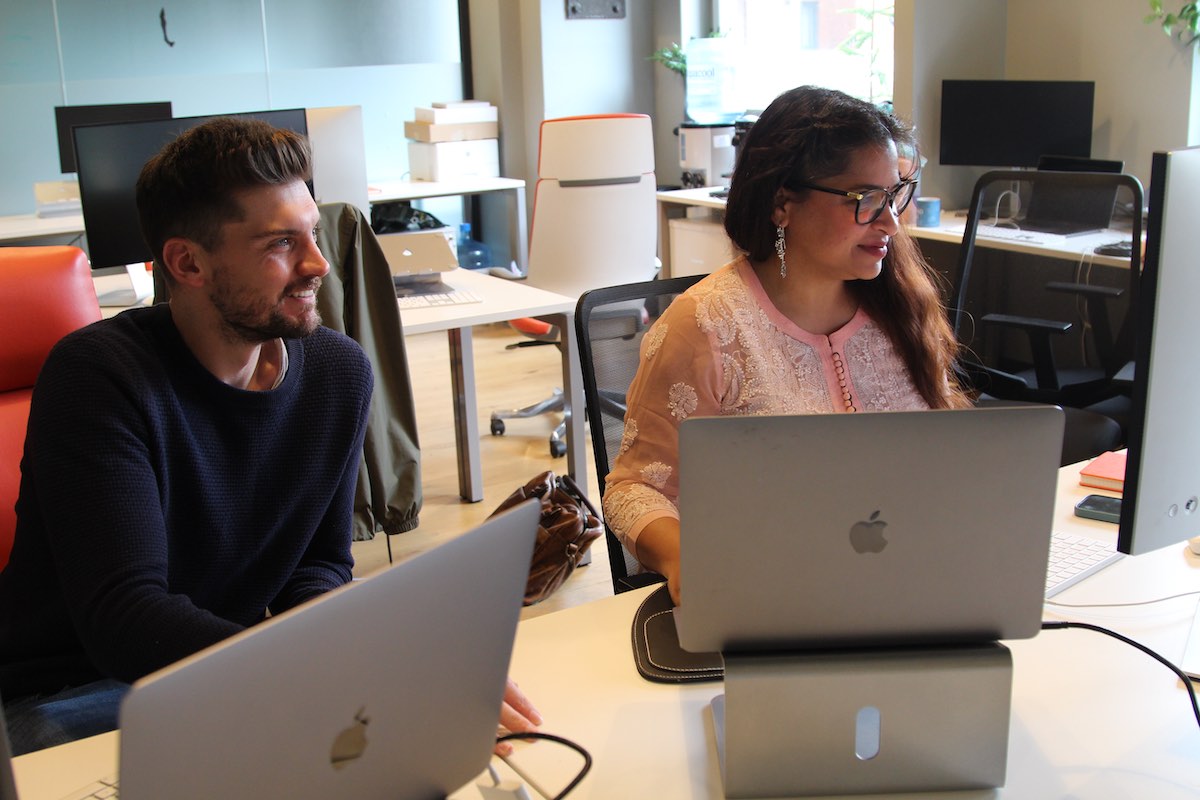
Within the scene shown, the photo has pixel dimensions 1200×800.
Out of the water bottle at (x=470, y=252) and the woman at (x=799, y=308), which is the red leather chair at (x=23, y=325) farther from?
the water bottle at (x=470, y=252)

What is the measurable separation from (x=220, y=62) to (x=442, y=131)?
1.15 meters

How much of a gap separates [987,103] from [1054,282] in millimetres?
1502

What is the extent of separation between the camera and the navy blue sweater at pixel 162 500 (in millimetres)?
1254

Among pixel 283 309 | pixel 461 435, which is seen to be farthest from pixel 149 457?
pixel 461 435

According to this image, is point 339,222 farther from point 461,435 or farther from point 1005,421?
point 1005,421

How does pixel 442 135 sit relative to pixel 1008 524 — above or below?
above

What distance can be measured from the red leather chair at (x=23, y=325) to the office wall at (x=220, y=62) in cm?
401

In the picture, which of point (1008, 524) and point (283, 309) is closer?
point (1008, 524)

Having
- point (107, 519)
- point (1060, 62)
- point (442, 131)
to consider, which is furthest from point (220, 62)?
point (107, 519)

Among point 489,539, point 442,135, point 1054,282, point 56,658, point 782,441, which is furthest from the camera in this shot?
point 442,135

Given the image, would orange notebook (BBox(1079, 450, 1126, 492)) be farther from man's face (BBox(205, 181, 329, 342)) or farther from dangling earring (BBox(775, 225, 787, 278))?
man's face (BBox(205, 181, 329, 342))

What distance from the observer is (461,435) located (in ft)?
11.8

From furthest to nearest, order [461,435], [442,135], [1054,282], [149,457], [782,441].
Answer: [442,135] < [461,435] < [1054,282] < [149,457] < [782,441]

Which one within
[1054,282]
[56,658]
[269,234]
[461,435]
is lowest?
[461,435]
